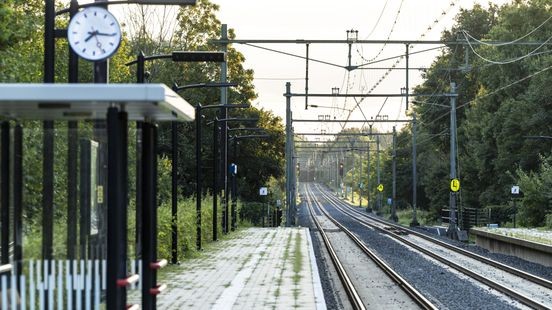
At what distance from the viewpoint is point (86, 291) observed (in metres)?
9.20

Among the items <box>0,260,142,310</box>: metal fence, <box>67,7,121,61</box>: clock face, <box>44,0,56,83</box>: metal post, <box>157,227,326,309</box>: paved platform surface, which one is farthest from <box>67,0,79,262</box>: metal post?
<box>157,227,326,309</box>: paved platform surface

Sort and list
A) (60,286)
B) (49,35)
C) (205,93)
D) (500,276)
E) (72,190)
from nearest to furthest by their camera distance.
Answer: (60,286) → (72,190) → (49,35) → (500,276) → (205,93)

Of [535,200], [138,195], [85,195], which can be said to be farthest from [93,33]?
[535,200]

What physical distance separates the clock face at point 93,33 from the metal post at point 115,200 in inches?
133

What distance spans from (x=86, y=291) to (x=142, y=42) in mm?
48806

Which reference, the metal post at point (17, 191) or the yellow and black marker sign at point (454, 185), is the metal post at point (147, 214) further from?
the yellow and black marker sign at point (454, 185)

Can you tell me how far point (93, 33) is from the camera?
11.9m

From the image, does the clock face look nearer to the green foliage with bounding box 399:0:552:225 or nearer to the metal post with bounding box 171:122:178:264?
the metal post with bounding box 171:122:178:264

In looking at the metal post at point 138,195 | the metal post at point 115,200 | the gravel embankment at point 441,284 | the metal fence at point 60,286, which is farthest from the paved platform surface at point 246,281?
the metal post at point 115,200

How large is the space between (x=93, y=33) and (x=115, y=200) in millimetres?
4174

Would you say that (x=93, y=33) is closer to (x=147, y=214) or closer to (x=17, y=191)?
(x=17, y=191)

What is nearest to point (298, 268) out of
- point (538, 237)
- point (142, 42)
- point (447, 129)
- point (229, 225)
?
point (538, 237)

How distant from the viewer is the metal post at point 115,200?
27.3ft

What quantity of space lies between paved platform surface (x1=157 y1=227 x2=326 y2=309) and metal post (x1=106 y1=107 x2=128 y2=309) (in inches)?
257
